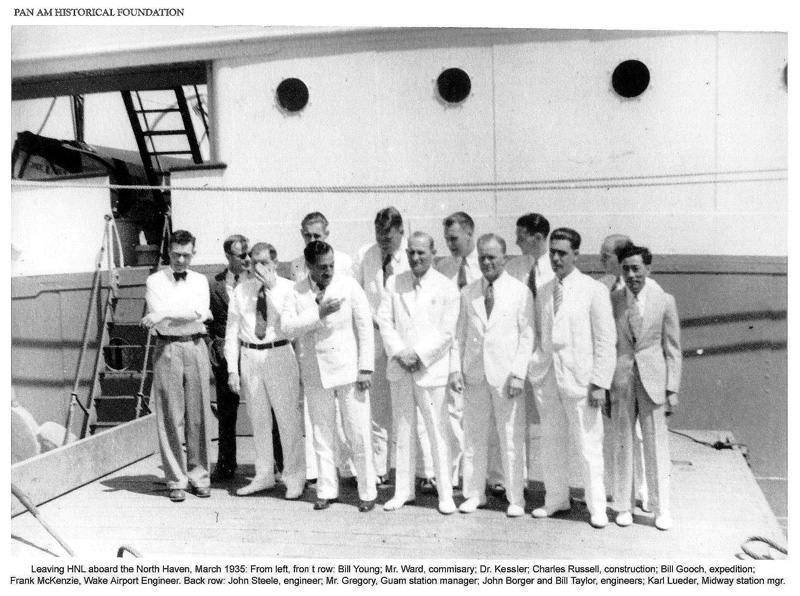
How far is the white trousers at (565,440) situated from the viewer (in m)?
3.92

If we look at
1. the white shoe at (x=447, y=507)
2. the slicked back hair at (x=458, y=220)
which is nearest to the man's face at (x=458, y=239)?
the slicked back hair at (x=458, y=220)

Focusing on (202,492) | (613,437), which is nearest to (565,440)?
(613,437)

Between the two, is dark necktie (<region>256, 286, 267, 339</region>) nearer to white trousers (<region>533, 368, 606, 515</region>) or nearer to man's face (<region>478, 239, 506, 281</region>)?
man's face (<region>478, 239, 506, 281</region>)

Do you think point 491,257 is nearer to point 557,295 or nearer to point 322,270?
point 557,295

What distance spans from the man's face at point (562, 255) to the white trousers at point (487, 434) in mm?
730

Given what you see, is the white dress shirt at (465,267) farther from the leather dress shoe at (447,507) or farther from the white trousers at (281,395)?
the leather dress shoe at (447,507)

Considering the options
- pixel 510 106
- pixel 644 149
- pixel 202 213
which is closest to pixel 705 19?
pixel 644 149

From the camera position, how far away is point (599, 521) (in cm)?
389

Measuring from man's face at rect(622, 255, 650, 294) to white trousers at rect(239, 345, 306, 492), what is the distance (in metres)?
2.07

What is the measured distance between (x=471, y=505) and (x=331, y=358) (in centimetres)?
116

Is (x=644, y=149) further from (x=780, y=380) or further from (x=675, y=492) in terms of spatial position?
(x=675, y=492)

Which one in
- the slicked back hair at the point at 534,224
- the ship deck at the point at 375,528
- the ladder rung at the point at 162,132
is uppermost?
the ladder rung at the point at 162,132

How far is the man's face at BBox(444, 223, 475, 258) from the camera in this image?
4621 millimetres

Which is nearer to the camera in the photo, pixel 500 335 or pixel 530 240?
pixel 500 335
